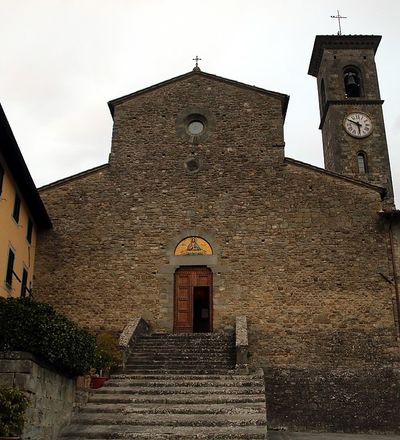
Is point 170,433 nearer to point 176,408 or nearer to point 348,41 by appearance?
point 176,408

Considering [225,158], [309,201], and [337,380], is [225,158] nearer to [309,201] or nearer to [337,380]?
[309,201]

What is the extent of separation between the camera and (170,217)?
63.3ft

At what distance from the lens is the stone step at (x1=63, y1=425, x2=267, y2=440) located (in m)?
10.2

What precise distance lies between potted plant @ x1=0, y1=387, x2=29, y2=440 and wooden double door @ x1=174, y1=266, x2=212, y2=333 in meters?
10.1

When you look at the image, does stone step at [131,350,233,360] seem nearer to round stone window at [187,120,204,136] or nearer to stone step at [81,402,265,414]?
stone step at [81,402,265,414]

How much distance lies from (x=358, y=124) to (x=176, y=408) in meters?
18.8

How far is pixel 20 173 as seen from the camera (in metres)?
15.7

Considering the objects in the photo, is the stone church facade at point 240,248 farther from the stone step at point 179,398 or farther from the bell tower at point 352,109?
the bell tower at point 352,109

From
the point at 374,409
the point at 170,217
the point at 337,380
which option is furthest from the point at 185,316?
the point at 374,409

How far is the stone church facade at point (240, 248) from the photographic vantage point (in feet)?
54.5

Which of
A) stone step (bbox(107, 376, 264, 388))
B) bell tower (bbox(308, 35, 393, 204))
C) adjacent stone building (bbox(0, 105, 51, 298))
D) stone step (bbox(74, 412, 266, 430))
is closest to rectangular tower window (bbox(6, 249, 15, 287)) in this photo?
adjacent stone building (bbox(0, 105, 51, 298))

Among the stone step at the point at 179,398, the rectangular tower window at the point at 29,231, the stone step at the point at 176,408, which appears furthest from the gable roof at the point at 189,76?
the stone step at the point at 176,408

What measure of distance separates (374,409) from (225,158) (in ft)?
32.6

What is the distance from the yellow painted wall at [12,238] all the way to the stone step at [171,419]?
227 inches
